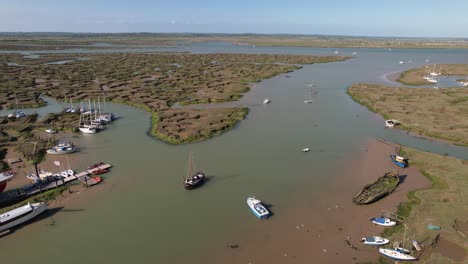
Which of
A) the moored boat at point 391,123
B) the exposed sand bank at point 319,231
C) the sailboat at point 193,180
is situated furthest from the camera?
the moored boat at point 391,123

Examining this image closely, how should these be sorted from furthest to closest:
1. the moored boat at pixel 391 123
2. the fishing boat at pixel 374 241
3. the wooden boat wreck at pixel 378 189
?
1. the moored boat at pixel 391 123
2. the wooden boat wreck at pixel 378 189
3. the fishing boat at pixel 374 241

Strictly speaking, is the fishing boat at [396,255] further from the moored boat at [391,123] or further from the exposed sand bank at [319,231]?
the moored boat at [391,123]

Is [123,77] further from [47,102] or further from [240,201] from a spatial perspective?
[240,201]

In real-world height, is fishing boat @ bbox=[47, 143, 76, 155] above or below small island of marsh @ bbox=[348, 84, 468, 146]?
below

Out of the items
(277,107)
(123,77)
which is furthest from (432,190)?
(123,77)

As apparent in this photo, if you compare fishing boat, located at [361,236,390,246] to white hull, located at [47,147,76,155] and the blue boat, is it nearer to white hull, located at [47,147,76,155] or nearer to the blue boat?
the blue boat

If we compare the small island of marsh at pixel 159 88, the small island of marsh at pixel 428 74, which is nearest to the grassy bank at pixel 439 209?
the small island of marsh at pixel 159 88

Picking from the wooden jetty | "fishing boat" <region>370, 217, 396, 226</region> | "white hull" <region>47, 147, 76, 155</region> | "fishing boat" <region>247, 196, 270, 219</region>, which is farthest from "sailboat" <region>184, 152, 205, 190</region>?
"white hull" <region>47, 147, 76, 155</region>
